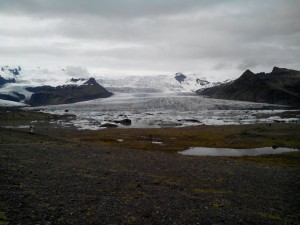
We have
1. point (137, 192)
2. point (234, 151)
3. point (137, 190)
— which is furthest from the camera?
point (234, 151)

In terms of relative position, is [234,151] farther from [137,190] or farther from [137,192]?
[137,192]

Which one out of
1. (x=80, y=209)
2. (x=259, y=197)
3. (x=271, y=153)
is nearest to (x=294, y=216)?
(x=259, y=197)

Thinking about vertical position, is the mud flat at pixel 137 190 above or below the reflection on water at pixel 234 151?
above

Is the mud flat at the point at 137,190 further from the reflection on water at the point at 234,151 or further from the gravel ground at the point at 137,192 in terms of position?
the reflection on water at the point at 234,151

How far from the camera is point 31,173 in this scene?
2372 cm

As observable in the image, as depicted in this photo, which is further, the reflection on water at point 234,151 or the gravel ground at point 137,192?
the reflection on water at point 234,151

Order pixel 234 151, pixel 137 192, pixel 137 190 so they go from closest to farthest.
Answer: pixel 137 192 < pixel 137 190 < pixel 234 151

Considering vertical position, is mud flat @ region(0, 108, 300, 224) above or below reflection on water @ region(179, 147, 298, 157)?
above

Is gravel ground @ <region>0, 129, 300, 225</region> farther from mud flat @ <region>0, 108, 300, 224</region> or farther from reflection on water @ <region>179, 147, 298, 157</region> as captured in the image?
reflection on water @ <region>179, 147, 298, 157</region>

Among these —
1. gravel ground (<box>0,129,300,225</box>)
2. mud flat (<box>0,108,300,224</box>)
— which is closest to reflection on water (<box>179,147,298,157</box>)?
mud flat (<box>0,108,300,224</box>)

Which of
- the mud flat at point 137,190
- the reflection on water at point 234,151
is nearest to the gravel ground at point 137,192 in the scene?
the mud flat at point 137,190

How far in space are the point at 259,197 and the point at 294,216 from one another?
12.5 ft

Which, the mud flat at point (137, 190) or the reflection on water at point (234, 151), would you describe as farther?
the reflection on water at point (234, 151)

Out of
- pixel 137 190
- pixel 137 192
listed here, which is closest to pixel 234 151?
pixel 137 190
